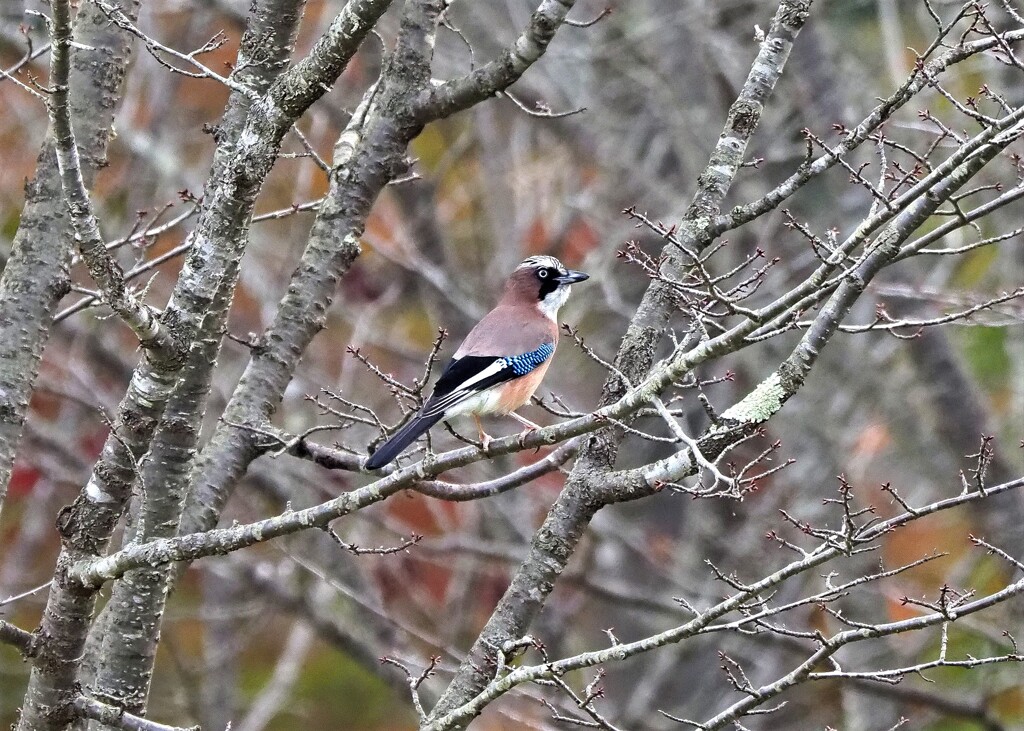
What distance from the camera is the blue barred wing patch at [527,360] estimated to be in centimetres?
752

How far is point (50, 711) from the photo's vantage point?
5.24m

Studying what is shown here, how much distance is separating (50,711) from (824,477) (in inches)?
366

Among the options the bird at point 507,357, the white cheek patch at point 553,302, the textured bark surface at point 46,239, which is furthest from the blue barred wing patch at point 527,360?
Result: the textured bark surface at point 46,239

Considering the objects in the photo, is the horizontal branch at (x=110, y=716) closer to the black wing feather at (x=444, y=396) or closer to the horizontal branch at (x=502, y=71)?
the black wing feather at (x=444, y=396)

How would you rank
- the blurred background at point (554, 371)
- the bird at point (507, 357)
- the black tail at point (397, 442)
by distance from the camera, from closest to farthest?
1. the black tail at point (397, 442)
2. the bird at point (507, 357)
3. the blurred background at point (554, 371)

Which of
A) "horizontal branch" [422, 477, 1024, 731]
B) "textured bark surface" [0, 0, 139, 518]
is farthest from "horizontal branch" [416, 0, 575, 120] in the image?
"horizontal branch" [422, 477, 1024, 731]

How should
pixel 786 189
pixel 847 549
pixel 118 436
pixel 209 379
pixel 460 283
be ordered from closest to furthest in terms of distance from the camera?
pixel 847 549 < pixel 118 436 < pixel 786 189 < pixel 209 379 < pixel 460 283

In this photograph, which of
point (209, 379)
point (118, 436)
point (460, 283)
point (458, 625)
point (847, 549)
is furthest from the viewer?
point (460, 283)

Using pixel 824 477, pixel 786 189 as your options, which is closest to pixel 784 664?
pixel 824 477

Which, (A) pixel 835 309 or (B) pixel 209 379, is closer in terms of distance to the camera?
(A) pixel 835 309

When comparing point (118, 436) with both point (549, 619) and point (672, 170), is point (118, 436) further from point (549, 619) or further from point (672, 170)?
point (672, 170)

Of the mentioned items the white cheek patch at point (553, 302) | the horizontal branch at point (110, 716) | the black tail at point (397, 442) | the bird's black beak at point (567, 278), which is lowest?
the horizontal branch at point (110, 716)

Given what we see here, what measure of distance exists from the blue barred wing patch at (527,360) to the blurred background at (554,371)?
2462 mm

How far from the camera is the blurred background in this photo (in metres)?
11.2
